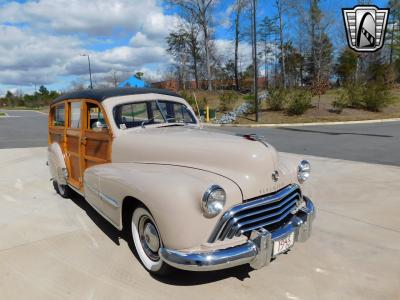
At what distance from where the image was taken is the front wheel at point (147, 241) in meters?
3.10

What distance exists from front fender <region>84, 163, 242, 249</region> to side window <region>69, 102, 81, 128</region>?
185 centimetres

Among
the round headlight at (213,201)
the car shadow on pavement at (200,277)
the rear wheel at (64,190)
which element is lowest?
the car shadow on pavement at (200,277)

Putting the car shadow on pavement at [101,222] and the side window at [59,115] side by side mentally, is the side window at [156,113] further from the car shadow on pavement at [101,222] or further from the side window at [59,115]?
the side window at [59,115]

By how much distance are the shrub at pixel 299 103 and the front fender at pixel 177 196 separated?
55.6 feet

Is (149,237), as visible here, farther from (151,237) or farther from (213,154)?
(213,154)

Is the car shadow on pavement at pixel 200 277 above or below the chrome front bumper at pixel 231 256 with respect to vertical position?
below

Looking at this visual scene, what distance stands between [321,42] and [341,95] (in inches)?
712

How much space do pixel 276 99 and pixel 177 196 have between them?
741 inches

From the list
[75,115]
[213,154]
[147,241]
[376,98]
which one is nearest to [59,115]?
[75,115]

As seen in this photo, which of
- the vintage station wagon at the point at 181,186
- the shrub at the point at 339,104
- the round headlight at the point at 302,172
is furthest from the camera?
the shrub at the point at 339,104

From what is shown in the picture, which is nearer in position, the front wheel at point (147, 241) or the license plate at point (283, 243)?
the license plate at point (283, 243)

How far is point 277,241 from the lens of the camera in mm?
2877

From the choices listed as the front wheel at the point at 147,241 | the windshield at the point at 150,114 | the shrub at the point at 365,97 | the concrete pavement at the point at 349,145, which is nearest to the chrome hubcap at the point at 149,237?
the front wheel at the point at 147,241

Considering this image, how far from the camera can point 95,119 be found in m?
4.46
